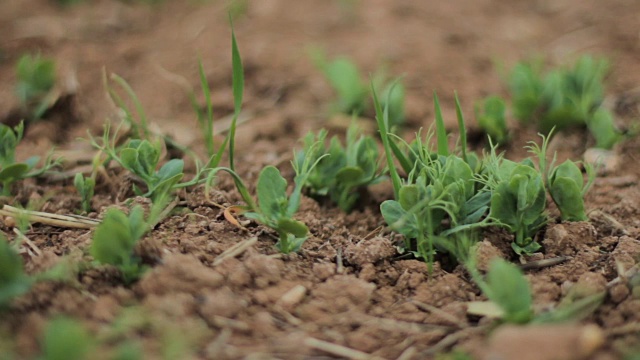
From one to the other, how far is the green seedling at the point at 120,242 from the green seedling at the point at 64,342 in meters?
0.29

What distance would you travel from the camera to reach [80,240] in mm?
1569

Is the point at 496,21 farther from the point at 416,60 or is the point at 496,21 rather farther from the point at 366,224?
the point at 366,224

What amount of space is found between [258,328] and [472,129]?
1212mm

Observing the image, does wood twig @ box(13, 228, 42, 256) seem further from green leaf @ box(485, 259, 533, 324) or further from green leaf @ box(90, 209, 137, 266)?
green leaf @ box(485, 259, 533, 324)

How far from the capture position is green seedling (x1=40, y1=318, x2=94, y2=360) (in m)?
1.09

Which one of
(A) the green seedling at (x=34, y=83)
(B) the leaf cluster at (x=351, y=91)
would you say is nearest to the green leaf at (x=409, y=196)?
(B) the leaf cluster at (x=351, y=91)

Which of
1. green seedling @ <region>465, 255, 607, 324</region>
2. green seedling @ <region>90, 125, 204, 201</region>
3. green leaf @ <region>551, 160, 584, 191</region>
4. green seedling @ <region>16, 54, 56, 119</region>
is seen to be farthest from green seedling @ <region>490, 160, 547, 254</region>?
green seedling @ <region>16, 54, 56, 119</region>

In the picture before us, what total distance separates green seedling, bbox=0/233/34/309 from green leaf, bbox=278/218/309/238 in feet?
1.73

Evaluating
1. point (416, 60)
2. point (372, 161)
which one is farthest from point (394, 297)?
point (416, 60)

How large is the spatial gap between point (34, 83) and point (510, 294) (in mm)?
1773

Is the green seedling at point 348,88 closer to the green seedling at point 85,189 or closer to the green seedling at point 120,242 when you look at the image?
the green seedling at point 85,189

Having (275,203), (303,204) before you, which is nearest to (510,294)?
(275,203)

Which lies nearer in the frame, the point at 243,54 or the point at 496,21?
the point at 243,54

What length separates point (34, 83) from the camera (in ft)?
7.57
